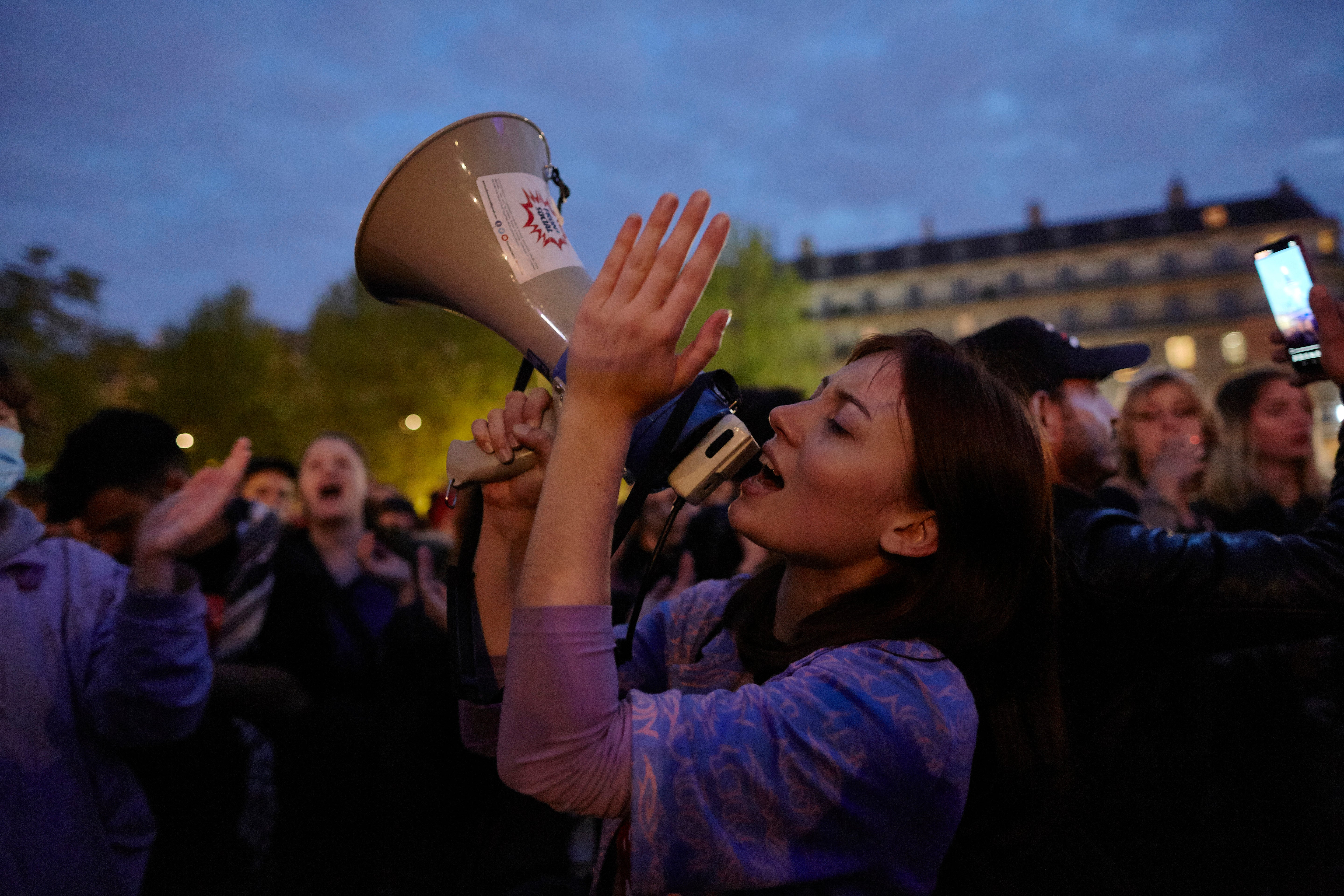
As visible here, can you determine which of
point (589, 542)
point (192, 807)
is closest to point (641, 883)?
point (589, 542)

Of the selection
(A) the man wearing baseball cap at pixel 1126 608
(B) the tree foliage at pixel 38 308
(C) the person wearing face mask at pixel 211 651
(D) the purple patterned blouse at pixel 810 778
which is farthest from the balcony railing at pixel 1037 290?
(D) the purple patterned blouse at pixel 810 778

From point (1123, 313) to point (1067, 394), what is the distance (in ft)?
166

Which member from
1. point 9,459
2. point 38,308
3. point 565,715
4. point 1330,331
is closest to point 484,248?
point 565,715

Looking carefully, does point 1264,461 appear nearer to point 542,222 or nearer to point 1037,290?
point 542,222

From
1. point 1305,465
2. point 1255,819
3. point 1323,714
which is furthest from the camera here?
point 1305,465

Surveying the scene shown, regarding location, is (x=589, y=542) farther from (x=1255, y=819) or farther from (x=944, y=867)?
(x=1255, y=819)

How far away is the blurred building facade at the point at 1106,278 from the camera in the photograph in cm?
4206

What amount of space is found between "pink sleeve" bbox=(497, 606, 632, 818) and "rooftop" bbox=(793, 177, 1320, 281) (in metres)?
43.8

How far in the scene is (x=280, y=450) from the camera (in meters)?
25.0

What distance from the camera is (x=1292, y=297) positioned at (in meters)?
1.99

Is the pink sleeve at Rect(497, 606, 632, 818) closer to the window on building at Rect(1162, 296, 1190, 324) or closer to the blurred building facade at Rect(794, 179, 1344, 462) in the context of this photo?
the blurred building facade at Rect(794, 179, 1344, 462)

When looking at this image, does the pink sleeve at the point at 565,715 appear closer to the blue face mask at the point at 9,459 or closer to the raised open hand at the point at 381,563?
the blue face mask at the point at 9,459

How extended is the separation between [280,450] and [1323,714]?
27.1 m

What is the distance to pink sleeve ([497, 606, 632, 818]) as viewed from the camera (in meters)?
0.92
